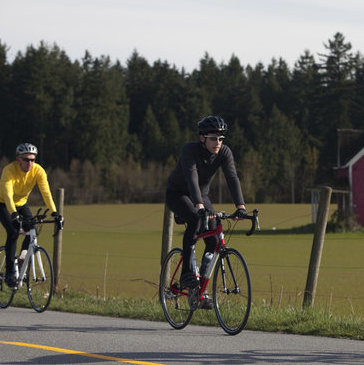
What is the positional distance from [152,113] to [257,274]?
320 ft

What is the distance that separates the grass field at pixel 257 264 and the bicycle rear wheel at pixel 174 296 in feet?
1.27

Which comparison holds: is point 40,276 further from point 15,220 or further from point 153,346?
point 153,346

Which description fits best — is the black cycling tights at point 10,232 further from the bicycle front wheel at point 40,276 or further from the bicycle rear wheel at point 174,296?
the bicycle rear wheel at point 174,296

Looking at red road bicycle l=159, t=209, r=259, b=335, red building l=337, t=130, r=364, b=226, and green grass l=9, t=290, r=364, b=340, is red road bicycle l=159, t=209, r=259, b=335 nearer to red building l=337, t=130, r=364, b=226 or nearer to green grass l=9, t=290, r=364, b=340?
green grass l=9, t=290, r=364, b=340

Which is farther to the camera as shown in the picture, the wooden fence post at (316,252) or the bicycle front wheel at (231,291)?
the wooden fence post at (316,252)

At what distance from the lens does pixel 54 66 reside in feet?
425

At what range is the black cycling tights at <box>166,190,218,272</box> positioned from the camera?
9.22 meters

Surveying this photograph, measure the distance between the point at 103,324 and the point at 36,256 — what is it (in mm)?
1726

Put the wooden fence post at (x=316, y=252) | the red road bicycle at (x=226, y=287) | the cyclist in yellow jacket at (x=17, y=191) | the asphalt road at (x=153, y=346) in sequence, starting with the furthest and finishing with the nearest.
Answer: the cyclist in yellow jacket at (x=17, y=191) < the wooden fence post at (x=316, y=252) < the red road bicycle at (x=226, y=287) < the asphalt road at (x=153, y=346)

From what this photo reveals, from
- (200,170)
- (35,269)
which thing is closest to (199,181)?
(200,170)

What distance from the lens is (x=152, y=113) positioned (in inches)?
4776

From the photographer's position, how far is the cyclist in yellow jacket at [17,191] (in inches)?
437

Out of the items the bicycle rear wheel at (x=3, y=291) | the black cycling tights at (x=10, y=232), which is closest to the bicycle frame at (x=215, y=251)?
the black cycling tights at (x=10, y=232)

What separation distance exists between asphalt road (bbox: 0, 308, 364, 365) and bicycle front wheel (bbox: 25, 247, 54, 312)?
1.01m
